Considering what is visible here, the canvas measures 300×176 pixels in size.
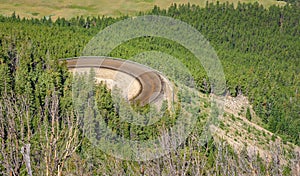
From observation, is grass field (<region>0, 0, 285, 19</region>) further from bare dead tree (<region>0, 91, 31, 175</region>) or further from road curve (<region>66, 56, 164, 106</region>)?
bare dead tree (<region>0, 91, 31, 175</region>)

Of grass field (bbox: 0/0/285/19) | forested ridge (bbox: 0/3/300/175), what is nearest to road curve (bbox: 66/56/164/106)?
forested ridge (bbox: 0/3/300/175)

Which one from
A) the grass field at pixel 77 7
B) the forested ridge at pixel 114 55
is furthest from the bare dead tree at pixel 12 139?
the grass field at pixel 77 7

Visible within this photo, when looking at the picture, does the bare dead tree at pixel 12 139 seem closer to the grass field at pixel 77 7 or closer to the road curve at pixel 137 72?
the road curve at pixel 137 72

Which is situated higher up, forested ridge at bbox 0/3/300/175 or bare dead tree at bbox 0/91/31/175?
bare dead tree at bbox 0/91/31/175

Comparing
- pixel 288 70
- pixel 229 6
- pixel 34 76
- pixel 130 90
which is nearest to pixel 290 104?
pixel 288 70

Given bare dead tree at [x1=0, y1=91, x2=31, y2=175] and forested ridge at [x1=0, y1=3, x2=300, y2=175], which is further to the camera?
forested ridge at [x1=0, y1=3, x2=300, y2=175]

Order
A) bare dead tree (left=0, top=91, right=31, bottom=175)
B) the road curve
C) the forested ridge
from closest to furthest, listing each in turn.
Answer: bare dead tree (left=0, top=91, right=31, bottom=175) → the forested ridge → the road curve

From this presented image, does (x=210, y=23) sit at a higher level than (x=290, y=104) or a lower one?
higher

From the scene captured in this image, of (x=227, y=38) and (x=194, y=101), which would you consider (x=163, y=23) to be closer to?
(x=227, y=38)
